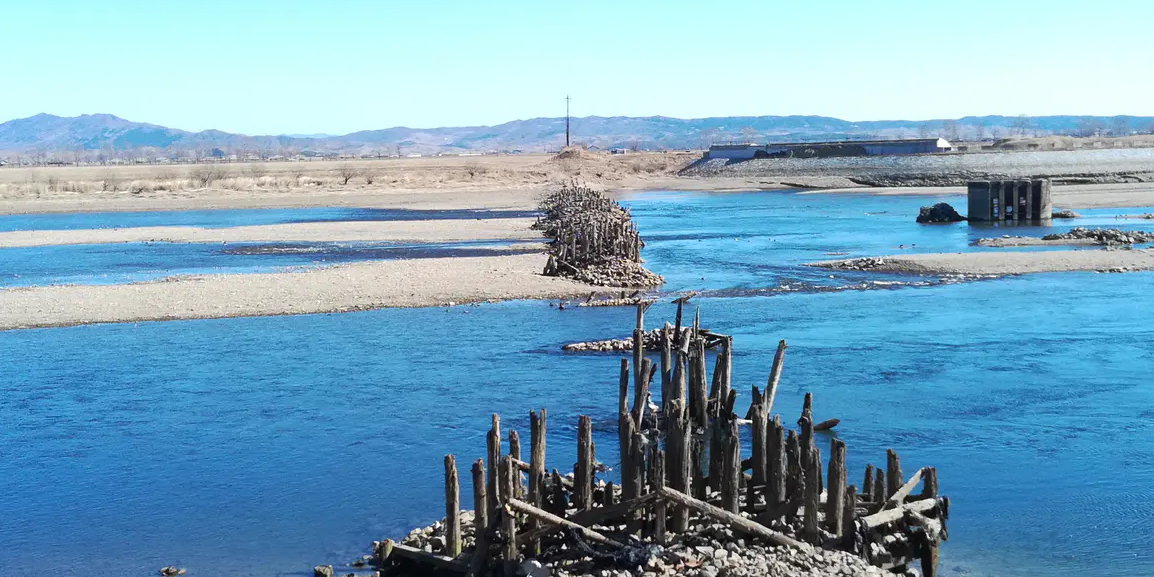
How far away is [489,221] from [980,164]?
5643cm

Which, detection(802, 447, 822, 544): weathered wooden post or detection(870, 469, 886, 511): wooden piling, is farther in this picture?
detection(870, 469, 886, 511): wooden piling

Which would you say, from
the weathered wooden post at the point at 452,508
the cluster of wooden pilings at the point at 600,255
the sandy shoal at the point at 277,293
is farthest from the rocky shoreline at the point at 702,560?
the cluster of wooden pilings at the point at 600,255

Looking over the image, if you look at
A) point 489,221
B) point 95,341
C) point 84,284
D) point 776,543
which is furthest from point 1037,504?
point 489,221

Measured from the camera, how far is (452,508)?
12359 mm

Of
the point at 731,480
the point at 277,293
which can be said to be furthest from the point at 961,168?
the point at 731,480

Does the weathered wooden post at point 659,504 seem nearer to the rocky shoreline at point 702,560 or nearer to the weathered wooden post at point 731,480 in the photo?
the rocky shoreline at point 702,560

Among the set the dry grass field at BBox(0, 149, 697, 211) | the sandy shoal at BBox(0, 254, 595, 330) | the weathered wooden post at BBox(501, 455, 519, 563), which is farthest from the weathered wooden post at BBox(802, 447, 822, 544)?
the dry grass field at BBox(0, 149, 697, 211)

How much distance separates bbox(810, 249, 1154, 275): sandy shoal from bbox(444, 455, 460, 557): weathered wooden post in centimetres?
2883

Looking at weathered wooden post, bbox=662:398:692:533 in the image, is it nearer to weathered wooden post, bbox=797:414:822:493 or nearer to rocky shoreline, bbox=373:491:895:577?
rocky shoreline, bbox=373:491:895:577

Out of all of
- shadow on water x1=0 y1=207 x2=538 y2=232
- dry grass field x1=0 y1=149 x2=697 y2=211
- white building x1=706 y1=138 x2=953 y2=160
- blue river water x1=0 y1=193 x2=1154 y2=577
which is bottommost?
blue river water x1=0 y1=193 x2=1154 y2=577

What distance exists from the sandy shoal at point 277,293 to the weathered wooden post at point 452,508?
2025cm

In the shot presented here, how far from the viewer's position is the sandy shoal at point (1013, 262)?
3900 centimetres

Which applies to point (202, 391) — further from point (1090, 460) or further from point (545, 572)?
point (1090, 460)

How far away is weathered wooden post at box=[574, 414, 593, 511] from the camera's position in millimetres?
12492
